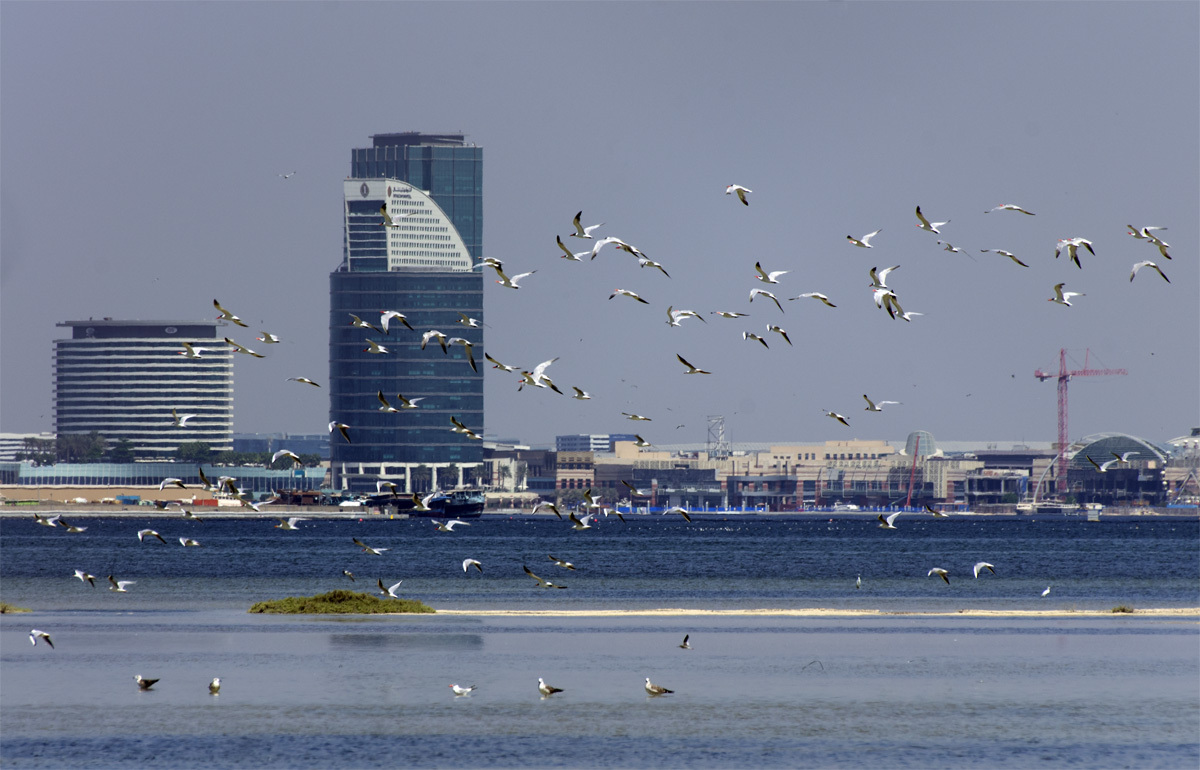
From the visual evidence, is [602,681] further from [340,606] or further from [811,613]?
[811,613]

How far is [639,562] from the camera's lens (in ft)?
356

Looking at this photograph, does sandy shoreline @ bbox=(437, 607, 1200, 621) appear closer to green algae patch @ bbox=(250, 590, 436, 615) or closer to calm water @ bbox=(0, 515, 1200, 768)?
calm water @ bbox=(0, 515, 1200, 768)

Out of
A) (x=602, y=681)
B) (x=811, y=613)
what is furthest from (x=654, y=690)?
(x=811, y=613)

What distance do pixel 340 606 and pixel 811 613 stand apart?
18.6 meters

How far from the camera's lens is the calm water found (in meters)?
30.5

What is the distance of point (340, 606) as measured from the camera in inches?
2404

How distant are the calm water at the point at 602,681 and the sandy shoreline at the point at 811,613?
1.10 m

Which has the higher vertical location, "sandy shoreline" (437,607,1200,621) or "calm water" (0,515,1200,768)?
"calm water" (0,515,1200,768)

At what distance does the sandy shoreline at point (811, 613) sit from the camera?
6062cm

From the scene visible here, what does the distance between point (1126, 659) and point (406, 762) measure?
24.3m

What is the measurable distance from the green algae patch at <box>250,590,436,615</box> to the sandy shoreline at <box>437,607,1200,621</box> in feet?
5.42

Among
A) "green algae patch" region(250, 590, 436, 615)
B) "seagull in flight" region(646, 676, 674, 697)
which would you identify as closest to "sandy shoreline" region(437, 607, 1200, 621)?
"green algae patch" region(250, 590, 436, 615)

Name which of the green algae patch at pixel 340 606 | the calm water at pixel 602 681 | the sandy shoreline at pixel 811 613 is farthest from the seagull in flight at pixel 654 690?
the green algae patch at pixel 340 606

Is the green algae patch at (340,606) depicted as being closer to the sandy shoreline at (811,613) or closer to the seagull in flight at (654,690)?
the sandy shoreline at (811,613)
